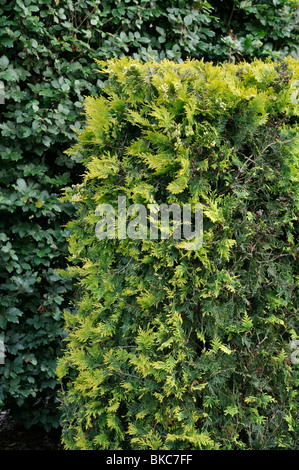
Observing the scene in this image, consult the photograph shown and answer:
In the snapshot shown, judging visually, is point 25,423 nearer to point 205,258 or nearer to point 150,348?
point 150,348

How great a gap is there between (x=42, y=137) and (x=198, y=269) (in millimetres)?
1742

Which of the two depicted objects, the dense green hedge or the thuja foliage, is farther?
the dense green hedge

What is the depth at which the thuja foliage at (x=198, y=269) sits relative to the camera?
7.11ft

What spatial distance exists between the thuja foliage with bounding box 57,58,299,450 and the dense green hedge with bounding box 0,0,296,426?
0.84 m

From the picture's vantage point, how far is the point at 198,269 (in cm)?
214

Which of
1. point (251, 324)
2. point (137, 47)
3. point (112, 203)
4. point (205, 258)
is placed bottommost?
point (251, 324)

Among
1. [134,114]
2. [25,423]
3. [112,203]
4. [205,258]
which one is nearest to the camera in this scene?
[205,258]

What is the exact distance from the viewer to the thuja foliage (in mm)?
2166

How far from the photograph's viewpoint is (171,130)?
216cm

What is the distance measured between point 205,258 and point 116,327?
2.29 feet

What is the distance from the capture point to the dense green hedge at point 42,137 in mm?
3162

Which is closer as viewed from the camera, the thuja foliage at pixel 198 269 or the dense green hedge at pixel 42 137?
the thuja foliage at pixel 198 269

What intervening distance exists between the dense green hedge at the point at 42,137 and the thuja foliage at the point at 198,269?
0.84m

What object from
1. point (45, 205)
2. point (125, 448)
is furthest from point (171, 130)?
point (125, 448)
